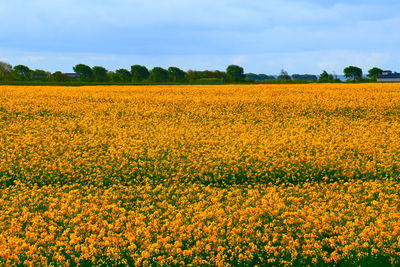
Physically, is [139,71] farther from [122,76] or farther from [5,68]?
[5,68]

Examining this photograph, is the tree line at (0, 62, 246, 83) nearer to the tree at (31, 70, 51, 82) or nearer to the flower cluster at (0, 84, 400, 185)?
the tree at (31, 70, 51, 82)

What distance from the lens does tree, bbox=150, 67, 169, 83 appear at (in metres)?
104

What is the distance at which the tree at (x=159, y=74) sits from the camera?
103500 millimetres

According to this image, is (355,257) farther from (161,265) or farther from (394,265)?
(161,265)

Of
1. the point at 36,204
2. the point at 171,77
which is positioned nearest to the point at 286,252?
the point at 36,204

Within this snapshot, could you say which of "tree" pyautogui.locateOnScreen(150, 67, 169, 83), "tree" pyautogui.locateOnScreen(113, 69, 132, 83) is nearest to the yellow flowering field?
"tree" pyautogui.locateOnScreen(113, 69, 132, 83)

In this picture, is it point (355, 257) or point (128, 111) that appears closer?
point (355, 257)

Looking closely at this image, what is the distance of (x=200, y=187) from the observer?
38.4 feet

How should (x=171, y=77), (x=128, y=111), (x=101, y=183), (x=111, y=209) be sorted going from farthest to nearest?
(x=171, y=77) → (x=128, y=111) → (x=101, y=183) → (x=111, y=209)

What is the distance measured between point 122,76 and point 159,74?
9.67m

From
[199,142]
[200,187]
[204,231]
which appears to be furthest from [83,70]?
[204,231]

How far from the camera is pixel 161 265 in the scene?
6414 mm

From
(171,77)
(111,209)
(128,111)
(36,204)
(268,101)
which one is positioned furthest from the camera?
(171,77)

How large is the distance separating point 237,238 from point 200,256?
755 millimetres
